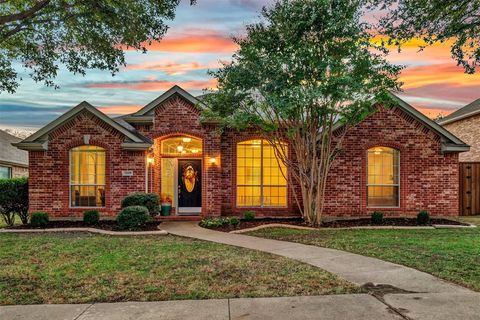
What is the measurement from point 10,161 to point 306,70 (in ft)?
65.6

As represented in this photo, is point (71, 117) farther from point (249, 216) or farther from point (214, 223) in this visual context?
point (249, 216)

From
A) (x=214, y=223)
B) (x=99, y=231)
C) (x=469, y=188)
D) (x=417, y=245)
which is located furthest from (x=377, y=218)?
(x=99, y=231)

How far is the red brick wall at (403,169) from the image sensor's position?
14.5 metres

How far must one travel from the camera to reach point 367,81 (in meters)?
11.2

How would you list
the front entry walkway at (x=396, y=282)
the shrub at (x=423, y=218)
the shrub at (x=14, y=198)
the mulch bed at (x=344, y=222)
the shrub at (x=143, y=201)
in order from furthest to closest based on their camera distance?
the shrub at (x=14, y=198) → the shrub at (x=423, y=218) → the shrub at (x=143, y=201) → the mulch bed at (x=344, y=222) → the front entry walkway at (x=396, y=282)

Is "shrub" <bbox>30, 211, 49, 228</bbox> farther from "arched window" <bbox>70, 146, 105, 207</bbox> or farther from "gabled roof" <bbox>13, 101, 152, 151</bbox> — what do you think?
"gabled roof" <bbox>13, 101, 152, 151</bbox>

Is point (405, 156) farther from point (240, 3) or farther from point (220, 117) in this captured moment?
point (240, 3)

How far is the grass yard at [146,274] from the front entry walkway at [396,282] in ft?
1.42

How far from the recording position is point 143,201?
12.7 meters

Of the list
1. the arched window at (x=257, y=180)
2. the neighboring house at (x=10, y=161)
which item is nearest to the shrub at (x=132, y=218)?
the arched window at (x=257, y=180)

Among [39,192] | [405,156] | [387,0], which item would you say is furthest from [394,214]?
[39,192]

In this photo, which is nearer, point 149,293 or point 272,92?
point 149,293

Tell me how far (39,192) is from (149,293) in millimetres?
10193

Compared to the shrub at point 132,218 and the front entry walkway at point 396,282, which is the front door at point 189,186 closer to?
the shrub at point 132,218
